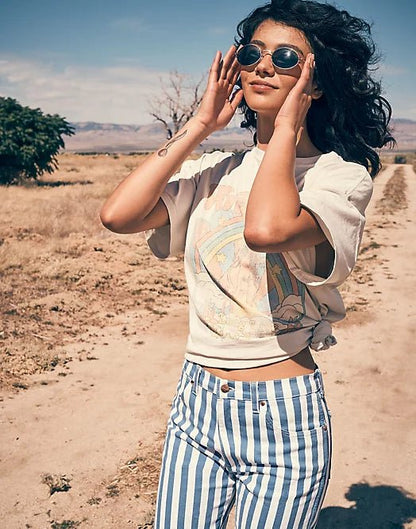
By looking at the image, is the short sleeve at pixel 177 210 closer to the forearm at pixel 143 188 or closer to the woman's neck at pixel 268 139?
the forearm at pixel 143 188

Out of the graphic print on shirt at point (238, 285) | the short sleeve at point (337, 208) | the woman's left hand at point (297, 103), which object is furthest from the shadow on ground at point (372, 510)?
the woman's left hand at point (297, 103)

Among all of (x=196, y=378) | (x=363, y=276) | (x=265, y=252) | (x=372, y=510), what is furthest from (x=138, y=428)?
(x=363, y=276)

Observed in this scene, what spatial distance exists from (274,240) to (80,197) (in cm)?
1762

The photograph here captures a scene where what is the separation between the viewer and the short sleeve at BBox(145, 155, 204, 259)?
1.79 metres

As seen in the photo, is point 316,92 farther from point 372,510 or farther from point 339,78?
point 372,510

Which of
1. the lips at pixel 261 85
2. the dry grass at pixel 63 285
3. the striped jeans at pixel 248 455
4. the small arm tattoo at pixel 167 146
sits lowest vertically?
the dry grass at pixel 63 285

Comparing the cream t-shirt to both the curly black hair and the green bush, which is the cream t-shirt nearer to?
the curly black hair

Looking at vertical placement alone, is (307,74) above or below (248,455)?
above

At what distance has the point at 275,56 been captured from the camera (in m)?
1.67

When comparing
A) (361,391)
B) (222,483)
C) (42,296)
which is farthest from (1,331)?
(222,483)

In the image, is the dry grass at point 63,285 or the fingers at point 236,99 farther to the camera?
the dry grass at point 63,285

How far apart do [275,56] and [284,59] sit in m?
0.03

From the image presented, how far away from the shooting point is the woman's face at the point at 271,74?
1691 millimetres

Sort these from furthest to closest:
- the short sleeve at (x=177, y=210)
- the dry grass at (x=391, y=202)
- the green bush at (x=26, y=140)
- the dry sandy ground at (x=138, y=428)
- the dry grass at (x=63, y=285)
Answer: the green bush at (x=26, y=140) < the dry grass at (x=391, y=202) < the dry grass at (x=63, y=285) < the dry sandy ground at (x=138, y=428) < the short sleeve at (x=177, y=210)
